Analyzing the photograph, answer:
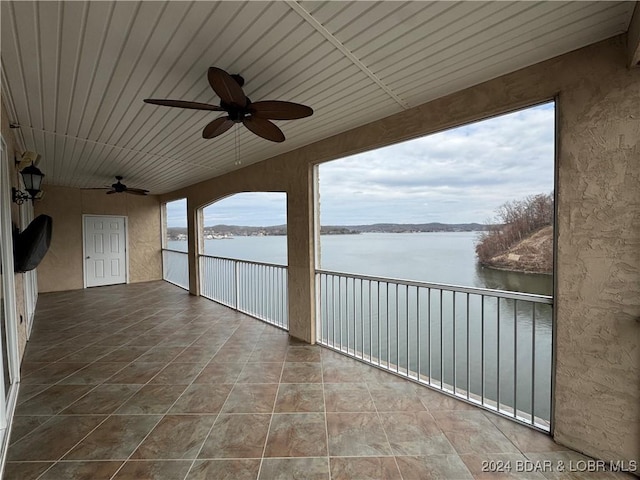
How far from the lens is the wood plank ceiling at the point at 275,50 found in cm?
149

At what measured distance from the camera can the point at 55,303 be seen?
19.0ft

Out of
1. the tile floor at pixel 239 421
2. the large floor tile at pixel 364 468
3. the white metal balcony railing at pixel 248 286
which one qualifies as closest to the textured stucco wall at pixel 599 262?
the tile floor at pixel 239 421

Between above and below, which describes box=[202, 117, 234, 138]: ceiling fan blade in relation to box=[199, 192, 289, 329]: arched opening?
above

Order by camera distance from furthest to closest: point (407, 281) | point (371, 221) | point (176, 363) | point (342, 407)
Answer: point (371, 221), point (176, 363), point (407, 281), point (342, 407)

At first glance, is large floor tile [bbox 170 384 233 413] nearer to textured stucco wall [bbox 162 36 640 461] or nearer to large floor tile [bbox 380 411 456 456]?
large floor tile [bbox 380 411 456 456]

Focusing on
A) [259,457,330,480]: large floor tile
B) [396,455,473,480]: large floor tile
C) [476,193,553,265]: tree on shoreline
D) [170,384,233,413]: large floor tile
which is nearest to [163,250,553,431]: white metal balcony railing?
[476,193,553,265]: tree on shoreline

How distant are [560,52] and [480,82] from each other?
47 centimetres

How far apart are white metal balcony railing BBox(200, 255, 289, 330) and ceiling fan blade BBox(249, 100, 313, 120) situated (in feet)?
8.72

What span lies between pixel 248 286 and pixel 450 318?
3.41 meters

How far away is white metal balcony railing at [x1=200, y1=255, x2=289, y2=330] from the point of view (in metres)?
4.50

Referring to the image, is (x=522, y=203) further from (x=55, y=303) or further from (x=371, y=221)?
(x=55, y=303)

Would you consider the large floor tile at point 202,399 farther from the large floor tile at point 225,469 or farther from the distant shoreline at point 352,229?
the distant shoreline at point 352,229

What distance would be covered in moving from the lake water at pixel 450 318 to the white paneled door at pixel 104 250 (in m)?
6.07

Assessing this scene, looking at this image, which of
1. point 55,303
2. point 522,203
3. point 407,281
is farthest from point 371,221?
point 55,303
